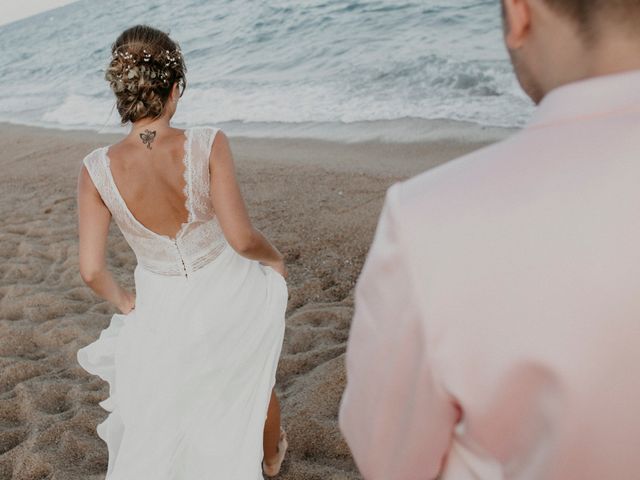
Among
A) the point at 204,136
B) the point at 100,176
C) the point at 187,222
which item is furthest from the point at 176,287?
the point at 204,136

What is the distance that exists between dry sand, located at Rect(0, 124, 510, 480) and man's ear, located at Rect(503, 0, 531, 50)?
2241mm

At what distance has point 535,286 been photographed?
68 centimetres

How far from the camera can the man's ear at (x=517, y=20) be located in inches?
30.3

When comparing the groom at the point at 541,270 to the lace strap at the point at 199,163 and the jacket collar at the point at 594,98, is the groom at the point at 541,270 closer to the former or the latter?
the jacket collar at the point at 594,98

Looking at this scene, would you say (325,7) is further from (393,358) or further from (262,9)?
(393,358)

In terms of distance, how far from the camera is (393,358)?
2.59 ft

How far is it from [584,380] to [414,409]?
241 mm

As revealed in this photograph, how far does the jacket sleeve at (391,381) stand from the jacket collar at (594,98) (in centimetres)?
21

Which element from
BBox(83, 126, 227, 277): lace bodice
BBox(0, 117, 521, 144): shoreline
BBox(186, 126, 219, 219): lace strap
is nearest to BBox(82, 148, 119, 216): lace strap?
BBox(83, 126, 227, 277): lace bodice

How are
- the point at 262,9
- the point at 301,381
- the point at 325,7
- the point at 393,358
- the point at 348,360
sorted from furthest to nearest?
1. the point at 262,9
2. the point at 325,7
3. the point at 301,381
4. the point at 348,360
5. the point at 393,358

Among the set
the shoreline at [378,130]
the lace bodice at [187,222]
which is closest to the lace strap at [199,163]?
the lace bodice at [187,222]

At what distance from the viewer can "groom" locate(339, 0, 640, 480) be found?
2.16 ft

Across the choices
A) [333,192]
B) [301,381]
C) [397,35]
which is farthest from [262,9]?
[301,381]

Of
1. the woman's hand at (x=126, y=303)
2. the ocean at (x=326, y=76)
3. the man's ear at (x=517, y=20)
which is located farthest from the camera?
the ocean at (x=326, y=76)
